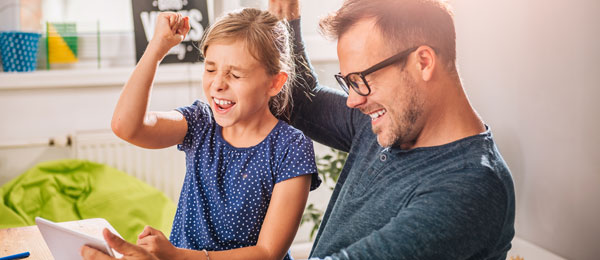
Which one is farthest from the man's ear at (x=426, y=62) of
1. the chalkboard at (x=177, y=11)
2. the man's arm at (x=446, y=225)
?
the chalkboard at (x=177, y=11)

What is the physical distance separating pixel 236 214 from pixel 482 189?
545mm

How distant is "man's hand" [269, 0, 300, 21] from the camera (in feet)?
5.23

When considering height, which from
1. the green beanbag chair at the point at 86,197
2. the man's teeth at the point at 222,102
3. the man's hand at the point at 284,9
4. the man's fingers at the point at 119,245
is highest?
the man's hand at the point at 284,9

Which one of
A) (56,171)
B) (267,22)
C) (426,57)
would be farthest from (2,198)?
(426,57)

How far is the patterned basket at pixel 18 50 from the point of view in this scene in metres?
2.80

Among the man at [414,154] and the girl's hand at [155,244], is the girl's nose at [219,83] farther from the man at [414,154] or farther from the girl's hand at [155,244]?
the girl's hand at [155,244]

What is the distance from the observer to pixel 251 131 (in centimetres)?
143

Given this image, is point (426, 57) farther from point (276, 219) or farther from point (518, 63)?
point (518, 63)

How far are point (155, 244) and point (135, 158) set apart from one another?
201 cm

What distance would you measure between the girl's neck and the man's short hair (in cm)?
35

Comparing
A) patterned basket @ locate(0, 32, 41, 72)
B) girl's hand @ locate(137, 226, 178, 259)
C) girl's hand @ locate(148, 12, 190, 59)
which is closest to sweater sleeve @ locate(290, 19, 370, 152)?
girl's hand @ locate(148, 12, 190, 59)

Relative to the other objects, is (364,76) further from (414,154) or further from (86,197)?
(86,197)

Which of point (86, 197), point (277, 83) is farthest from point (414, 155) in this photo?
point (86, 197)

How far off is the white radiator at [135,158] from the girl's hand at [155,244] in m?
1.94
